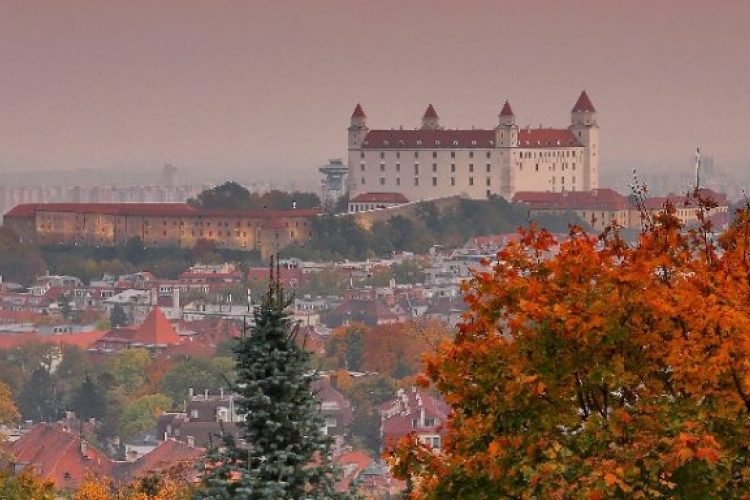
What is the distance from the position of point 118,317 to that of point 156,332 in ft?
29.4

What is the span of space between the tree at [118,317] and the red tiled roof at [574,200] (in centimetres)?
1544

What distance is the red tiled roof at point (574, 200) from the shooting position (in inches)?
3349

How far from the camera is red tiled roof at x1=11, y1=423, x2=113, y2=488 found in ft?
125

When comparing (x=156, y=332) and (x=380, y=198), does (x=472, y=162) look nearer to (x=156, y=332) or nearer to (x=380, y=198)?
(x=380, y=198)

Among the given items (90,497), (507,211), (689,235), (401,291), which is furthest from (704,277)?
(507,211)

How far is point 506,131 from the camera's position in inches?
3521

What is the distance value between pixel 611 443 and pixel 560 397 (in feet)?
1.06

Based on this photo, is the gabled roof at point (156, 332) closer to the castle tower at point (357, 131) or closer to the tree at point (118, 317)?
the tree at point (118, 317)

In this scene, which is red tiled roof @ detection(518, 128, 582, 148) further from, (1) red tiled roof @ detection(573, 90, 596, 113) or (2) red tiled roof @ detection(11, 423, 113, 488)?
(2) red tiled roof @ detection(11, 423, 113, 488)

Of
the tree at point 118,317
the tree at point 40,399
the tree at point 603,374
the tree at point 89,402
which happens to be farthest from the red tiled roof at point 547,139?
the tree at point 603,374

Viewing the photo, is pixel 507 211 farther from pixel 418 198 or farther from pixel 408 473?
pixel 408 473

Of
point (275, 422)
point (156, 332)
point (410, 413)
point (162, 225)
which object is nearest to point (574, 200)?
point (162, 225)

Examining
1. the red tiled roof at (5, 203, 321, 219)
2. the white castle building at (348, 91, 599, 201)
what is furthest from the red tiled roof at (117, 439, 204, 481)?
the white castle building at (348, 91, 599, 201)

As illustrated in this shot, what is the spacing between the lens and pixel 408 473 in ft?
24.3
